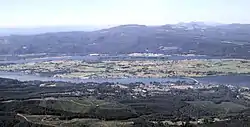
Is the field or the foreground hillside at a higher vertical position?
the foreground hillside

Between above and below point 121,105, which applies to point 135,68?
below

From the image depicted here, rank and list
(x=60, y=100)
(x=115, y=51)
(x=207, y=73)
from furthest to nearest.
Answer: (x=115, y=51) < (x=207, y=73) < (x=60, y=100)

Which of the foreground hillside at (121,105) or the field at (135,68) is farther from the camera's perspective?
the field at (135,68)

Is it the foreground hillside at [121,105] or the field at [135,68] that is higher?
the foreground hillside at [121,105]

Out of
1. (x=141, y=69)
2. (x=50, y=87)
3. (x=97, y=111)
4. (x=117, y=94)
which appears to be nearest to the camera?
(x=97, y=111)

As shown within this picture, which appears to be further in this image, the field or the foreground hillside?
the field

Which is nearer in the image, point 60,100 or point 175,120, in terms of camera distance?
point 175,120

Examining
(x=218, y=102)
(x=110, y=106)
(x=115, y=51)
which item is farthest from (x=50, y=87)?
(x=115, y=51)

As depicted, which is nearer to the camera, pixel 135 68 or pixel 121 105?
pixel 121 105

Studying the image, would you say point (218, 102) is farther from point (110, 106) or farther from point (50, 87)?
point (50, 87)

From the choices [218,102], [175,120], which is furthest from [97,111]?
[218,102]
